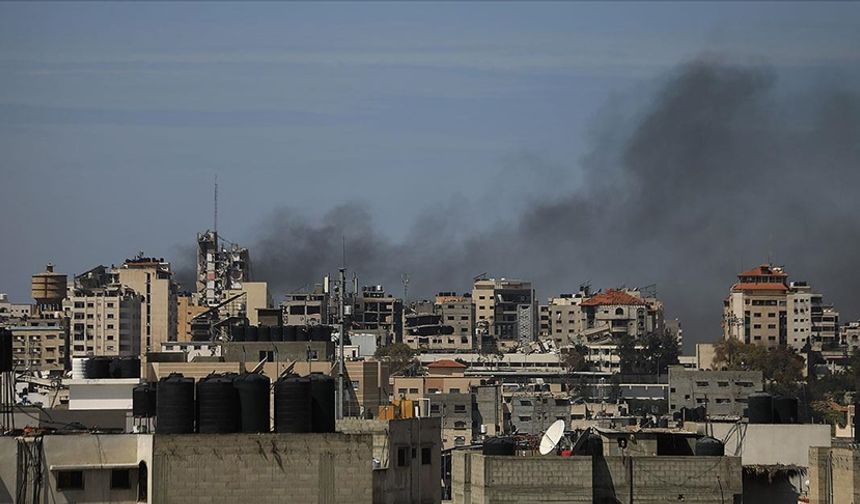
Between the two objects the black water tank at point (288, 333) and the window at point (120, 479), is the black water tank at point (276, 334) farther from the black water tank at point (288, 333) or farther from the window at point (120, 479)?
the window at point (120, 479)

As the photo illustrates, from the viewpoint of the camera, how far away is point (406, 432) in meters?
56.9

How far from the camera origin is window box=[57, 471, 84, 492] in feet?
159

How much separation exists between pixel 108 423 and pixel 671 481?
20833 millimetres

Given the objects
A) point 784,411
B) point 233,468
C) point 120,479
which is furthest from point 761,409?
point 120,479

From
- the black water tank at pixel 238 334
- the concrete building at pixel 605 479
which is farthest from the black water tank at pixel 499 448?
the black water tank at pixel 238 334

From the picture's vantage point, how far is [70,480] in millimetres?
48688

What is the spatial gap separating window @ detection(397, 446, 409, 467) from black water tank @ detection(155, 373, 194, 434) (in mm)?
8195

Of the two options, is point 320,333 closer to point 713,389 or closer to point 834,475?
point 834,475

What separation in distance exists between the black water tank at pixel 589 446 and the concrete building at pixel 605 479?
1283 mm

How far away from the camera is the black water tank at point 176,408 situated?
48.4m

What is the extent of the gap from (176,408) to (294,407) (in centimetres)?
223

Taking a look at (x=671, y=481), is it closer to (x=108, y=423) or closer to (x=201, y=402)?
(x=201, y=402)

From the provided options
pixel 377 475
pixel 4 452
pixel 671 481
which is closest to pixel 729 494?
pixel 671 481

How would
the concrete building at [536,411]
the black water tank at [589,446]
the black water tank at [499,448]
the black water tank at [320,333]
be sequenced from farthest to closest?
1. the concrete building at [536,411]
2. the black water tank at [320,333]
3. the black water tank at [499,448]
4. the black water tank at [589,446]
